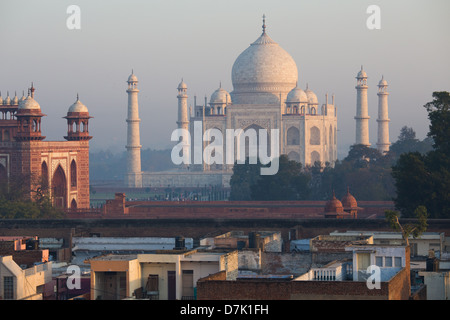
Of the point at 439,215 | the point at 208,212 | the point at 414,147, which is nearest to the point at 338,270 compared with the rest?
the point at 439,215

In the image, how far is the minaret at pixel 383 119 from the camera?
215 ft

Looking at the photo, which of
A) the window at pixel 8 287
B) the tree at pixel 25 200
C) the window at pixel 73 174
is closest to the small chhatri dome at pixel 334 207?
the tree at pixel 25 200

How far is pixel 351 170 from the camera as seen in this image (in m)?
52.4

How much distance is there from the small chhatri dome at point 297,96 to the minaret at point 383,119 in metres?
4.22

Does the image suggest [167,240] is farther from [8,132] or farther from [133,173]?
[133,173]

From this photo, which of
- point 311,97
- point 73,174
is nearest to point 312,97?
point 311,97

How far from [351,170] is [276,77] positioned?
1501cm

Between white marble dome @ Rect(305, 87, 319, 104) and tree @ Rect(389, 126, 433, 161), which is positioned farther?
white marble dome @ Rect(305, 87, 319, 104)

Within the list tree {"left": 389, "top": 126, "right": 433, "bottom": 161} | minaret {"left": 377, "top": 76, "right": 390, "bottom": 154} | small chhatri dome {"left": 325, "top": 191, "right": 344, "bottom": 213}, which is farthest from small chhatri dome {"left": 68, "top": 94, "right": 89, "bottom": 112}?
minaret {"left": 377, "top": 76, "right": 390, "bottom": 154}

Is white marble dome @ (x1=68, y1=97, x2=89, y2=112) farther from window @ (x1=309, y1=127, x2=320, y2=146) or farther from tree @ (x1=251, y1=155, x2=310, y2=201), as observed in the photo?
window @ (x1=309, y1=127, x2=320, y2=146)

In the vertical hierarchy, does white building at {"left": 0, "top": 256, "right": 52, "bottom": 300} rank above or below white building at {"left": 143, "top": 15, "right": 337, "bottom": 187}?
below

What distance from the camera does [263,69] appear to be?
65750mm

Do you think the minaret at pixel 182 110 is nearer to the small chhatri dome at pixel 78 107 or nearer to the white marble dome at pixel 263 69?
the white marble dome at pixel 263 69

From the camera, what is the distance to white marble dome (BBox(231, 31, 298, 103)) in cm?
6575
